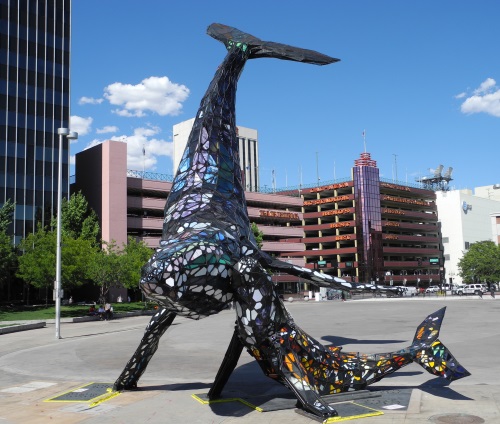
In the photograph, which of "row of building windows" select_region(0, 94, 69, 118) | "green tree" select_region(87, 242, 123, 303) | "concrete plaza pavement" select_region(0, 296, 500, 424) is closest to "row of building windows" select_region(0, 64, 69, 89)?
"row of building windows" select_region(0, 94, 69, 118)

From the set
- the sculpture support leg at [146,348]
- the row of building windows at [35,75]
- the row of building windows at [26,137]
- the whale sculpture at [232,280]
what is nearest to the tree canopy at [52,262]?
the row of building windows at [26,137]

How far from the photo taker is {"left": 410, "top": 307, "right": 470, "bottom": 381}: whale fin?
11.1 metres

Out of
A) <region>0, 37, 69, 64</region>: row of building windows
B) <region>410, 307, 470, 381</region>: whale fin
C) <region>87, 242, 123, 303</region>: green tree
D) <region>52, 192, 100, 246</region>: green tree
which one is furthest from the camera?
→ <region>0, 37, 69, 64</region>: row of building windows

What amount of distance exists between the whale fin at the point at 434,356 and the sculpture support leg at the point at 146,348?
552 cm

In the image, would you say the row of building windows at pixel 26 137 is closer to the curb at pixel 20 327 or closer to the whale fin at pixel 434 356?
the curb at pixel 20 327

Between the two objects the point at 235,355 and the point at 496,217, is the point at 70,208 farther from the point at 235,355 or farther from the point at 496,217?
the point at 496,217

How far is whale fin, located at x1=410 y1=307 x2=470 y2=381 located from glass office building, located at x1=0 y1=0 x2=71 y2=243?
55.9 meters

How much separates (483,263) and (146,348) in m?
81.0

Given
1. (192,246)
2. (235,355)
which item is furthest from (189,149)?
(235,355)

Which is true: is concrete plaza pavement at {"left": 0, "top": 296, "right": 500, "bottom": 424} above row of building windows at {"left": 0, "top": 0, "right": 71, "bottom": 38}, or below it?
below

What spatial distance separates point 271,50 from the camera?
14.1 m

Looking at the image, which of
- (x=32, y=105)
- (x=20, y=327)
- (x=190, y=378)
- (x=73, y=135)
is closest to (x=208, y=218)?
(x=190, y=378)

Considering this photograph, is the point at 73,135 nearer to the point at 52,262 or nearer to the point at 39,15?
the point at 52,262

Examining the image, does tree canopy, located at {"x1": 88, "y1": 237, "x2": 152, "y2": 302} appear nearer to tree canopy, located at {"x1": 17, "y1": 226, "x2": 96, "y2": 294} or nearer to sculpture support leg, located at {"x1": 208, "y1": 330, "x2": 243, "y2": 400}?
tree canopy, located at {"x1": 17, "y1": 226, "x2": 96, "y2": 294}
